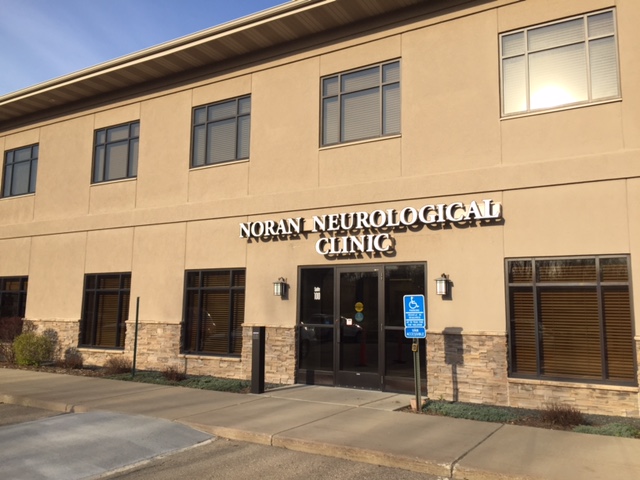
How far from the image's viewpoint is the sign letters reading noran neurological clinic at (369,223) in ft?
35.5

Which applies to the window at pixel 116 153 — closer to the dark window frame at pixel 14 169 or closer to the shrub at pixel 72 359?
the dark window frame at pixel 14 169

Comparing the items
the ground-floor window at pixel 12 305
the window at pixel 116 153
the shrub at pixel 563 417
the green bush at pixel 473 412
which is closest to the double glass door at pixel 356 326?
the green bush at pixel 473 412

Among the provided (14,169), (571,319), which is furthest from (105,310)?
(571,319)

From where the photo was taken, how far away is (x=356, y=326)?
12.1 metres

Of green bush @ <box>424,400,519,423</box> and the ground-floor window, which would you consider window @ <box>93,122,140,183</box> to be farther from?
green bush @ <box>424,400,519,423</box>

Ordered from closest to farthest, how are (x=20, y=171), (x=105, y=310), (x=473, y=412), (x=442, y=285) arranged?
(x=473, y=412) < (x=442, y=285) < (x=105, y=310) < (x=20, y=171)

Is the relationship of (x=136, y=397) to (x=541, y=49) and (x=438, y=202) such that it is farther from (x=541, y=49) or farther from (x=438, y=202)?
(x=541, y=49)

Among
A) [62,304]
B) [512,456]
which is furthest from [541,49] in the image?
[62,304]

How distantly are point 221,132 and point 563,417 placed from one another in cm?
1047

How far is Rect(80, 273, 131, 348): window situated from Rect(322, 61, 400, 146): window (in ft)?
24.5

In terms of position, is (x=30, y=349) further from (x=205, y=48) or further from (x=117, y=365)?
(x=205, y=48)

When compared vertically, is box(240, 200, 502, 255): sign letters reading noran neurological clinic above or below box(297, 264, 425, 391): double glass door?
above

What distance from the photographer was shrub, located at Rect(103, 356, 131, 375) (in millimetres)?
14453

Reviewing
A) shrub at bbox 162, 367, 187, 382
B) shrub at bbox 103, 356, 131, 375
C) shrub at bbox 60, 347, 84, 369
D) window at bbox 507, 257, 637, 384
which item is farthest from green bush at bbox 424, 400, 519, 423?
shrub at bbox 60, 347, 84, 369
